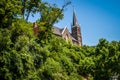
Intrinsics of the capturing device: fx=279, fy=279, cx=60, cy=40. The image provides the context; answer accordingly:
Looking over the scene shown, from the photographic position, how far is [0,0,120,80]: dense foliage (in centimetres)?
2662

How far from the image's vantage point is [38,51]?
3041cm

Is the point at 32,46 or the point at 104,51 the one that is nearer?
the point at 32,46

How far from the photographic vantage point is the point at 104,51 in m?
33.7

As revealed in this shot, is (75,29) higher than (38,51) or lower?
higher

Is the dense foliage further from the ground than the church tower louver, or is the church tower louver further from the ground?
the church tower louver

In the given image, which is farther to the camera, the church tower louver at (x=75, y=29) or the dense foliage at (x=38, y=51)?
the church tower louver at (x=75, y=29)

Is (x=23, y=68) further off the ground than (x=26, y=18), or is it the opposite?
(x=26, y=18)

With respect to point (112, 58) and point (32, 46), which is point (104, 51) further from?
point (32, 46)

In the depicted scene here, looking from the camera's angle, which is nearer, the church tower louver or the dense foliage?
the dense foliage

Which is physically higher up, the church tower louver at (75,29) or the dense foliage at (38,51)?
the church tower louver at (75,29)

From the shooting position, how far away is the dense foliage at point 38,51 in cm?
2662

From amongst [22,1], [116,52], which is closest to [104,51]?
[116,52]

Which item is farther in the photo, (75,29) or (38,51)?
(75,29)

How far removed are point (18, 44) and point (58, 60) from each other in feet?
28.9
